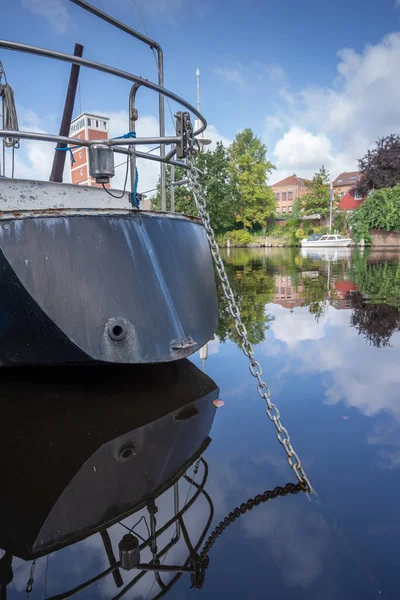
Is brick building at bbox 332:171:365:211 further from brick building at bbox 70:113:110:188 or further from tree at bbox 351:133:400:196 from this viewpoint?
brick building at bbox 70:113:110:188

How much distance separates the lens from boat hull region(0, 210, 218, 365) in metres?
2.52

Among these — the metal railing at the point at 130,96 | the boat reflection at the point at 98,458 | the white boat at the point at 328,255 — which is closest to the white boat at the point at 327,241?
the white boat at the point at 328,255

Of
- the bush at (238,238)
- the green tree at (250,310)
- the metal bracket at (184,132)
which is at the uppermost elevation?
the bush at (238,238)

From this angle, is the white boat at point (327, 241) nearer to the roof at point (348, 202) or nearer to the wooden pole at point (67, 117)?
the roof at point (348, 202)

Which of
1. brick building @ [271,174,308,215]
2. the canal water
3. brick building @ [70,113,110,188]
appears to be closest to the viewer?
the canal water

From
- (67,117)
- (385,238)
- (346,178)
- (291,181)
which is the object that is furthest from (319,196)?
(67,117)

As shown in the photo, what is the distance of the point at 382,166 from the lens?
33.0 meters

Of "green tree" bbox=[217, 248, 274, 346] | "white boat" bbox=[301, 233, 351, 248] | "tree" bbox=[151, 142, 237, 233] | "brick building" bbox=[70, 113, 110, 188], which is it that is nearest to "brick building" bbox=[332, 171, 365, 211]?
"white boat" bbox=[301, 233, 351, 248]

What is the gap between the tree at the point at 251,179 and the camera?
42.4m

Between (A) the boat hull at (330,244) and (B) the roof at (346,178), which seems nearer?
(A) the boat hull at (330,244)

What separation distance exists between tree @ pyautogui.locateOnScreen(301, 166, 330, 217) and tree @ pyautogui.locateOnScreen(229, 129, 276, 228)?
12.7 feet

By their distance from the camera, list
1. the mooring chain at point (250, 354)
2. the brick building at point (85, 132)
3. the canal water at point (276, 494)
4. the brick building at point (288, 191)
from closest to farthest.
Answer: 1. the canal water at point (276, 494)
2. the mooring chain at point (250, 354)
3. the brick building at point (85, 132)
4. the brick building at point (288, 191)

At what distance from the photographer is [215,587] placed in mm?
1367

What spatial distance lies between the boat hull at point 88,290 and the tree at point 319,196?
4074 cm
